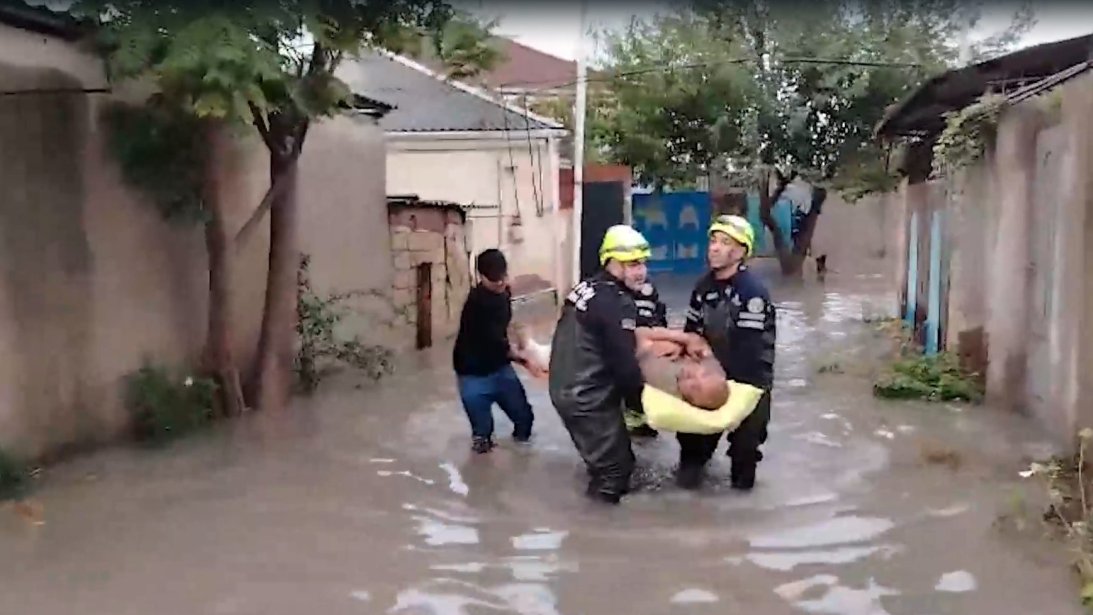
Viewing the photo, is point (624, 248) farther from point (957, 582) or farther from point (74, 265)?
point (74, 265)

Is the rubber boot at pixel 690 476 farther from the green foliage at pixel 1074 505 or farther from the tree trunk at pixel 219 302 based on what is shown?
the tree trunk at pixel 219 302

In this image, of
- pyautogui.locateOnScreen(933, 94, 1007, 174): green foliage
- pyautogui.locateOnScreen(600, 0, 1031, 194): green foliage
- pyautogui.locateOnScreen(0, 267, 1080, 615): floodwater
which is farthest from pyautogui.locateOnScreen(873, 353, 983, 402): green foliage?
pyautogui.locateOnScreen(600, 0, 1031, 194): green foliage

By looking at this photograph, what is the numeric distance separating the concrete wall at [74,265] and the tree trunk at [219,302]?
19cm

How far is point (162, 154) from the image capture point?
8.24 m

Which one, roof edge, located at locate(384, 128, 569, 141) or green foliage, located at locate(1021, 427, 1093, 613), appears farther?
roof edge, located at locate(384, 128, 569, 141)

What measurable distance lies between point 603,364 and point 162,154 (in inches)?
141

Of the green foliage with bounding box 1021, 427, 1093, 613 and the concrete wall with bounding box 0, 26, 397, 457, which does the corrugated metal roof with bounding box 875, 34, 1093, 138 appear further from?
the concrete wall with bounding box 0, 26, 397, 457

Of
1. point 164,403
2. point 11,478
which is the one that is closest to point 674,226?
point 164,403

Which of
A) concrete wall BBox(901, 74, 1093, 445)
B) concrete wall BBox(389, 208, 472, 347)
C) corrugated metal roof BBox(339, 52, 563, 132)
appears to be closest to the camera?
concrete wall BBox(901, 74, 1093, 445)

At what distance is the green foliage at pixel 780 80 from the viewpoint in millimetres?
24281

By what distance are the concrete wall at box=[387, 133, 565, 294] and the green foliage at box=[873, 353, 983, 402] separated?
366 inches

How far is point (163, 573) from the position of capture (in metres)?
5.54

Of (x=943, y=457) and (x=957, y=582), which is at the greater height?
(x=943, y=457)

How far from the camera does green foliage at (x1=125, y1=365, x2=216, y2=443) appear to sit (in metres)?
8.28
